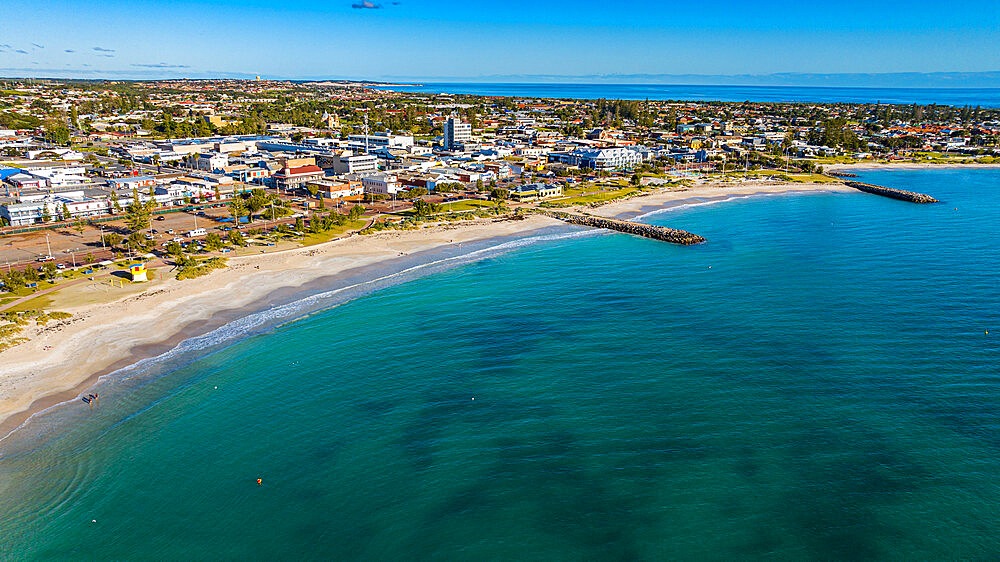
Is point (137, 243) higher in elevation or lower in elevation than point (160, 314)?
higher

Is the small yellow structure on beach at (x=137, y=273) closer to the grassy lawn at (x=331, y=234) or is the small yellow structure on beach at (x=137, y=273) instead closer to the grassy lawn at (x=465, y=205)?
the grassy lawn at (x=331, y=234)

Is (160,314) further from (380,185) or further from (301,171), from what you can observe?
(301,171)

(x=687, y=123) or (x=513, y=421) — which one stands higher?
(x=687, y=123)

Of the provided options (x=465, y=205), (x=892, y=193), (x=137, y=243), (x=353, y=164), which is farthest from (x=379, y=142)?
(x=892, y=193)

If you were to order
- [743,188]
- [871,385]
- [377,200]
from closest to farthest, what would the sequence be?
1. [871,385]
2. [377,200]
3. [743,188]

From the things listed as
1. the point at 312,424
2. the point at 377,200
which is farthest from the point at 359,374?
the point at 377,200

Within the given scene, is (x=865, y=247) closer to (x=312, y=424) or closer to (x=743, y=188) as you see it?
(x=743, y=188)

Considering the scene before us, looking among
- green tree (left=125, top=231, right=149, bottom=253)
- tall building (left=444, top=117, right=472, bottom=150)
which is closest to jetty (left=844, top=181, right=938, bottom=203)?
tall building (left=444, top=117, right=472, bottom=150)

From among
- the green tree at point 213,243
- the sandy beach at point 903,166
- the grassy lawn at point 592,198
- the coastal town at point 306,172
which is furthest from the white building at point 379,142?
the sandy beach at point 903,166
